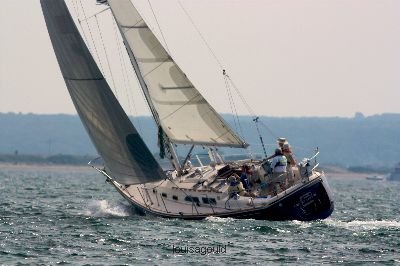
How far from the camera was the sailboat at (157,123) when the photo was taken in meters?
42.4

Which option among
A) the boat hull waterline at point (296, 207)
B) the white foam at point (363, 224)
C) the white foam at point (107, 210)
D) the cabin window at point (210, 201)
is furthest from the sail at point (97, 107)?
the white foam at point (363, 224)

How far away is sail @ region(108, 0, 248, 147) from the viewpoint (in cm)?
4353

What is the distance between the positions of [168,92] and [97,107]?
2.64 meters

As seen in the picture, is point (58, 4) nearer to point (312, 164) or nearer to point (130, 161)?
point (130, 161)

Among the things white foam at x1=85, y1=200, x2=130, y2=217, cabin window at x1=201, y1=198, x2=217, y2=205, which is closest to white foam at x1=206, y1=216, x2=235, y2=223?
cabin window at x1=201, y1=198, x2=217, y2=205

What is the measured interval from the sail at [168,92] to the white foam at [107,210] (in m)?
4.03

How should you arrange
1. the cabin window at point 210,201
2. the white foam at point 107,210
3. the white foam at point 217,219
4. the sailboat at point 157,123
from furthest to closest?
1. the white foam at point 107,210
2. the sailboat at point 157,123
3. the cabin window at point 210,201
4. the white foam at point 217,219

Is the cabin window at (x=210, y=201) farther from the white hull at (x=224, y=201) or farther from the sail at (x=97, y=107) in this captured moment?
the sail at (x=97, y=107)

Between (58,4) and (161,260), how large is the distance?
1533 centimetres

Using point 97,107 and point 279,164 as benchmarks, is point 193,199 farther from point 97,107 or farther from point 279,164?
point 97,107

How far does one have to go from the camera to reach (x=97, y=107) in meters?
43.2

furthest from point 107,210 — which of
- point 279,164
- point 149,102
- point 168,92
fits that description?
point 279,164

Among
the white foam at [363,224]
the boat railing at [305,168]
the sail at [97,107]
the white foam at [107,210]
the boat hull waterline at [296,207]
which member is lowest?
the white foam at [363,224]

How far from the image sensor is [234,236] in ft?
120
